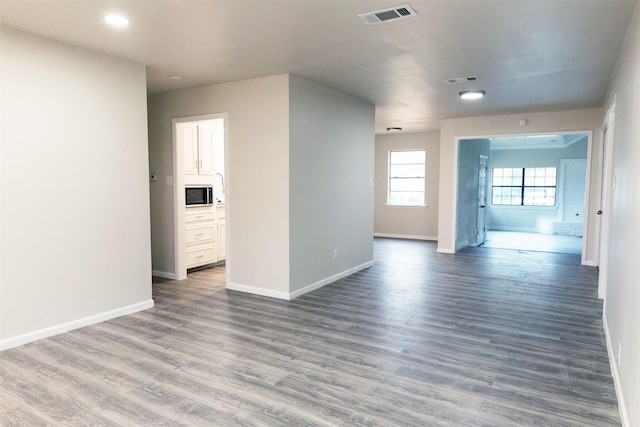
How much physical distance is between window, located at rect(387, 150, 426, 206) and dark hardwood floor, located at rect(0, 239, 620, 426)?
5.26 metres

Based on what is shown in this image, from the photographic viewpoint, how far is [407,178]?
402 inches

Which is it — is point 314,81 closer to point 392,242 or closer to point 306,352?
point 306,352

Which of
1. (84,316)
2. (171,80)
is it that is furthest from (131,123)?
(84,316)

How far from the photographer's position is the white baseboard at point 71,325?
10.7ft

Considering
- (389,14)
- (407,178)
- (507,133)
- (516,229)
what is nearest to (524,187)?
(516,229)

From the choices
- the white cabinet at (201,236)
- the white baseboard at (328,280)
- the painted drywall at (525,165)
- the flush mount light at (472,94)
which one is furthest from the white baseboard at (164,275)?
the painted drywall at (525,165)

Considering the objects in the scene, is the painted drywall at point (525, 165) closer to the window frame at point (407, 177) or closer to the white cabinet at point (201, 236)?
the window frame at point (407, 177)

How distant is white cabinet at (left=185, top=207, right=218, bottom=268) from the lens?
5.84 meters

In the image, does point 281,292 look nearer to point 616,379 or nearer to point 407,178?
point 616,379

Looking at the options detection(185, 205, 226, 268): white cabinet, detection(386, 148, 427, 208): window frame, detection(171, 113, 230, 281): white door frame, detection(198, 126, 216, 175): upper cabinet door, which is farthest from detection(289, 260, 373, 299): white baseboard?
detection(386, 148, 427, 208): window frame

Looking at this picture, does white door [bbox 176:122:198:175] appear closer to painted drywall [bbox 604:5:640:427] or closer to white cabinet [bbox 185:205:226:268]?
white cabinet [bbox 185:205:226:268]

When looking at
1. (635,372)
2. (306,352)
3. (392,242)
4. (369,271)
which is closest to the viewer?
(635,372)

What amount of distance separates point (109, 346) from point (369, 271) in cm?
368

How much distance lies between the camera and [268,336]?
3.55m
